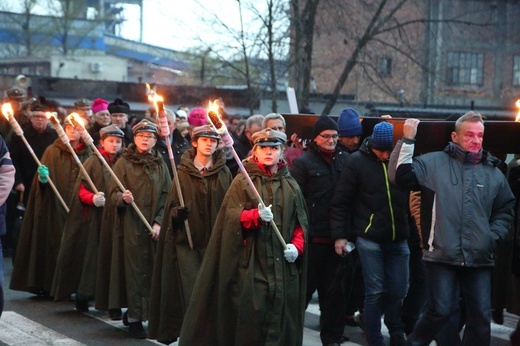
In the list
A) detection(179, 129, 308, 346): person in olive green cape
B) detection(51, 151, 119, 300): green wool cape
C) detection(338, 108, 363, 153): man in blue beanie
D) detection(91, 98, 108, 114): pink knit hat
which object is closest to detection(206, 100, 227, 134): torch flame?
detection(179, 129, 308, 346): person in olive green cape

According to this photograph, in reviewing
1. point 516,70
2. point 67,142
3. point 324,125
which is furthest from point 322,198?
point 516,70

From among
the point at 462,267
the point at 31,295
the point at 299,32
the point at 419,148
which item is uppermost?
the point at 299,32

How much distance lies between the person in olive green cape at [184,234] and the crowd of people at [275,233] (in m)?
0.01

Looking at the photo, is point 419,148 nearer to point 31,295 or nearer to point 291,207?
point 291,207

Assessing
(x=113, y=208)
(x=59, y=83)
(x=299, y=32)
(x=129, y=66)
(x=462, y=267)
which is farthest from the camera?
Result: (x=129, y=66)

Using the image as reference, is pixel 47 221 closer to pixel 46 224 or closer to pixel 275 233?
pixel 46 224

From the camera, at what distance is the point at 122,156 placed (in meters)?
10.5

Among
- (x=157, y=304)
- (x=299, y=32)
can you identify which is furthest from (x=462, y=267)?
(x=299, y=32)

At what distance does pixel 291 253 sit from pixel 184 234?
1.53 meters

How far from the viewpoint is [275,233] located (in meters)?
8.09

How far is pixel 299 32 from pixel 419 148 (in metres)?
12.6

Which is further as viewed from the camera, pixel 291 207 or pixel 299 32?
pixel 299 32

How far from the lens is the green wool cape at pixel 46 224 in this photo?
12.1 metres

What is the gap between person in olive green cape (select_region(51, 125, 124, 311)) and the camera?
11.0 m
